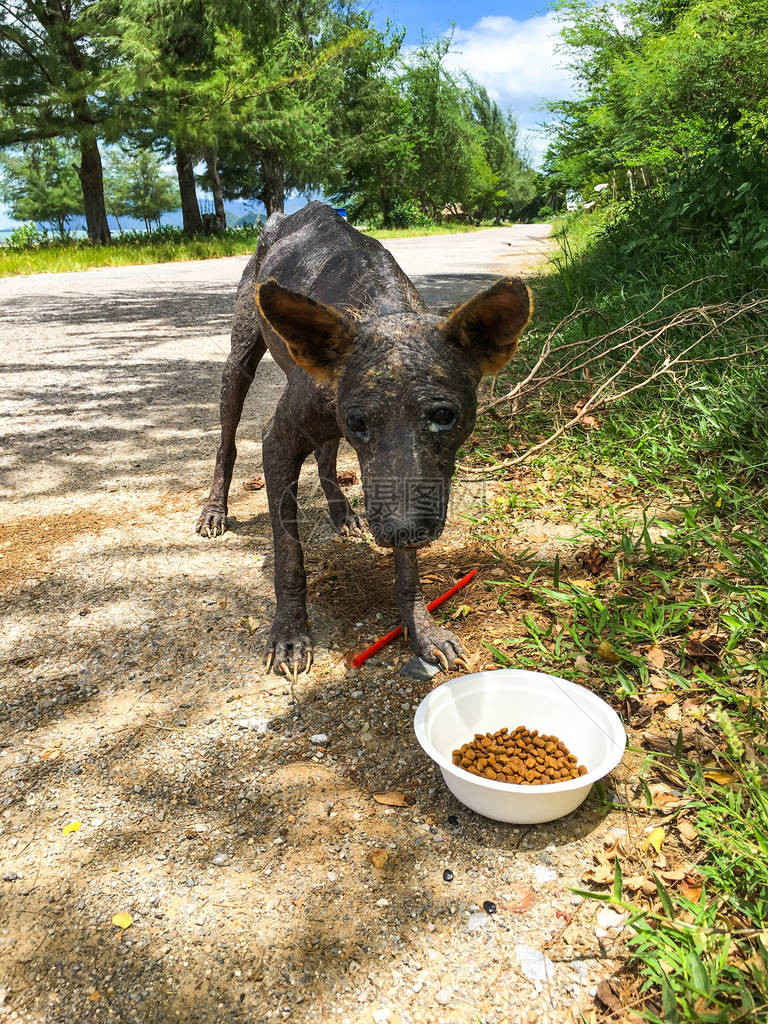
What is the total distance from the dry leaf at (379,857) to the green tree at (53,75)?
76.0 ft

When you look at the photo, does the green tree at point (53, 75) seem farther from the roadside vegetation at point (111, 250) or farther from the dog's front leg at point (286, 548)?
the dog's front leg at point (286, 548)

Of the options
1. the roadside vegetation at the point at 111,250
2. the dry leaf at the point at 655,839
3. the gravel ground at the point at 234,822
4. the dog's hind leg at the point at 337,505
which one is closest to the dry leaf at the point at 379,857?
the gravel ground at the point at 234,822

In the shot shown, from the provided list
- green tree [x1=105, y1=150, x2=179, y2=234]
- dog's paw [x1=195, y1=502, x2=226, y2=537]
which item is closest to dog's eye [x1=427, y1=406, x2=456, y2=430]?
dog's paw [x1=195, y1=502, x2=226, y2=537]

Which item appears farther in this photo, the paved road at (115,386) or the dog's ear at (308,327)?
the paved road at (115,386)

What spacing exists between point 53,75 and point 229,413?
2174 cm

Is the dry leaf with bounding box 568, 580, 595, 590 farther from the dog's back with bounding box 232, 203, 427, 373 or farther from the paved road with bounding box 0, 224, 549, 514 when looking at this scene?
the paved road with bounding box 0, 224, 549, 514

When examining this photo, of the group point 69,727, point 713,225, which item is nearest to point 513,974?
point 69,727

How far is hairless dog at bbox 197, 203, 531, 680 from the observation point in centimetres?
219

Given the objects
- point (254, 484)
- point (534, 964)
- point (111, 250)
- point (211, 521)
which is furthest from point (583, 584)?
point (111, 250)

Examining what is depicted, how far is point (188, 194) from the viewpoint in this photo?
87.1 ft

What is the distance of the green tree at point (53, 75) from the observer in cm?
1980

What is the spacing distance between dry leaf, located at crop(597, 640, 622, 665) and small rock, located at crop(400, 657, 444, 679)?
0.70 m

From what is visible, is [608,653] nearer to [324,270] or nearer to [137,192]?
[324,270]

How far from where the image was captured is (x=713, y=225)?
6336 millimetres
